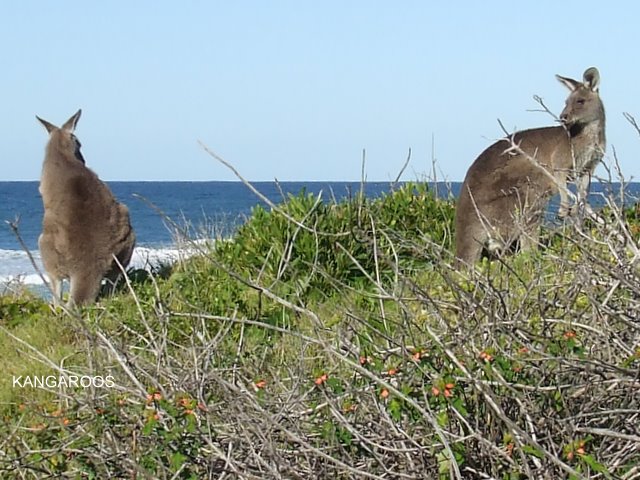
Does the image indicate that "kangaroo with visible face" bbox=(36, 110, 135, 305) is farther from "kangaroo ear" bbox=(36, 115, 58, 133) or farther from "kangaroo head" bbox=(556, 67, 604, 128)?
"kangaroo head" bbox=(556, 67, 604, 128)

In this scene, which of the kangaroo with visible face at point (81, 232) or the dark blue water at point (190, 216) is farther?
the kangaroo with visible face at point (81, 232)

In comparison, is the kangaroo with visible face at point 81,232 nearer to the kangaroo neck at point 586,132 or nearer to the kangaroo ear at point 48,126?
the kangaroo ear at point 48,126

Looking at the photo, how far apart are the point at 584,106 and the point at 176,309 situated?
5.03 meters

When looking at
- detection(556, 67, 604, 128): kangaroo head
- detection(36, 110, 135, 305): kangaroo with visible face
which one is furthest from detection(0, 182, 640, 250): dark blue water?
detection(556, 67, 604, 128): kangaroo head

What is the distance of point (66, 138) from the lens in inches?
409

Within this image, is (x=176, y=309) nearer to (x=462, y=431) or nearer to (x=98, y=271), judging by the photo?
(x=98, y=271)

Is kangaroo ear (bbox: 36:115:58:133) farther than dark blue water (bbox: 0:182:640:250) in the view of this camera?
Yes

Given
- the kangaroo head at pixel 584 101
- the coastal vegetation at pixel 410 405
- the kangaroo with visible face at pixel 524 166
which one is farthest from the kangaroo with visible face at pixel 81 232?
the coastal vegetation at pixel 410 405

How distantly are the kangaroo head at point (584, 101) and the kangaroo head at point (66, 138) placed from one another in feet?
15.8

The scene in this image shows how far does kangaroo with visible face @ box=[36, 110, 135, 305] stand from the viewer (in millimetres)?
9164

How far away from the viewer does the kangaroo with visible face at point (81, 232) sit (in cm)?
916

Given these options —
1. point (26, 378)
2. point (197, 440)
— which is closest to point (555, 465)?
point (197, 440)

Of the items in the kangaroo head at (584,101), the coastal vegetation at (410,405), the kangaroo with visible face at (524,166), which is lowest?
the coastal vegetation at (410,405)

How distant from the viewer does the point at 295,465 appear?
366 centimetres
